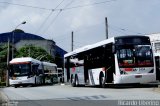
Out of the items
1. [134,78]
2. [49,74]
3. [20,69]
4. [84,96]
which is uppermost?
[20,69]

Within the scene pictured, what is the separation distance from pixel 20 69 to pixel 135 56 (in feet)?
62.9

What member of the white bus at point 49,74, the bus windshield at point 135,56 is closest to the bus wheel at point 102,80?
the bus windshield at point 135,56

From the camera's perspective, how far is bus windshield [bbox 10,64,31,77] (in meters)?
42.5

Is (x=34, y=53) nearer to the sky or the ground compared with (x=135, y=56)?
nearer to the sky

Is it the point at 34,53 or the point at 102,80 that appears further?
the point at 34,53

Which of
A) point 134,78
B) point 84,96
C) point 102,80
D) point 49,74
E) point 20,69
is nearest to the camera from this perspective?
point 84,96

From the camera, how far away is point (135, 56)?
1018 inches

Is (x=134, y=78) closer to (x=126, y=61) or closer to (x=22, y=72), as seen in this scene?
(x=126, y=61)

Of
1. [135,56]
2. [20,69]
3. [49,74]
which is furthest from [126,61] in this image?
[49,74]

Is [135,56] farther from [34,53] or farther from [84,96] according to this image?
[34,53]

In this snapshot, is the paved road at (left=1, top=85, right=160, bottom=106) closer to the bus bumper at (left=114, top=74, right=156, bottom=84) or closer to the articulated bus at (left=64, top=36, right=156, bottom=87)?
the bus bumper at (left=114, top=74, right=156, bottom=84)

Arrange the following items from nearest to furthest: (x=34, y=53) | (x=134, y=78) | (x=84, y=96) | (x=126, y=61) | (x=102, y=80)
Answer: (x=84, y=96) → (x=134, y=78) → (x=126, y=61) → (x=102, y=80) → (x=34, y=53)

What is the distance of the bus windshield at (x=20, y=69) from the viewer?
42.5 meters

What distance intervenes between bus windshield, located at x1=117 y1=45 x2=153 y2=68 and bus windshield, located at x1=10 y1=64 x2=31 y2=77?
1852cm
